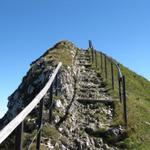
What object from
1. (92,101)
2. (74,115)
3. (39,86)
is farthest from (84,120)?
(39,86)

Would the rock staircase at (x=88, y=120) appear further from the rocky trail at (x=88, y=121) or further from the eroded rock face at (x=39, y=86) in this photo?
the eroded rock face at (x=39, y=86)

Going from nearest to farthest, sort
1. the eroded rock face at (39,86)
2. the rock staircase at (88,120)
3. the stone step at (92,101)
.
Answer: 1. the rock staircase at (88,120)
2. the stone step at (92,101)
3. the eroded rock face at (39,86)

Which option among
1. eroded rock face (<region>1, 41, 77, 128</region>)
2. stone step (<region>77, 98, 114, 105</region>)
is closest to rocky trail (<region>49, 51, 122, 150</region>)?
stone step (<region>77, 98, 114, 105</region>)

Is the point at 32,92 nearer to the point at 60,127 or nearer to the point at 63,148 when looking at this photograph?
the point at 60,127

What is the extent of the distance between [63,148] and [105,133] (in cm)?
184

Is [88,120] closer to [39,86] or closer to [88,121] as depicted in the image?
[88,121]

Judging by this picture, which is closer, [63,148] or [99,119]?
[63,148]

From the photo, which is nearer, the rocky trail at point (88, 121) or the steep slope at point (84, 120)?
the steep slope at point (84, 120)

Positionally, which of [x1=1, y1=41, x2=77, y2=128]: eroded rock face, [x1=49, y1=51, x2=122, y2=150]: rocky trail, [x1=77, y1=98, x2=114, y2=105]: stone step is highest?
[x1=1, y1=41, x2=77, y2=128]: eroded rock face

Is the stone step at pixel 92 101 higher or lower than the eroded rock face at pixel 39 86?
lower

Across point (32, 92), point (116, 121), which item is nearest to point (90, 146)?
point (116, 121)

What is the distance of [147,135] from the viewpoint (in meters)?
13.7

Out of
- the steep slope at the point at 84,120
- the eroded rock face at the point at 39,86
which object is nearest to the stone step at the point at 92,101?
the steep slope at the point at 84,120

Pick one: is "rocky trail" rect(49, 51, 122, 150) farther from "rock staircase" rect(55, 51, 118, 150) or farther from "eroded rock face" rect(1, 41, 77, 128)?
"eroded rock face" rect(1, 41, 77, 128)
